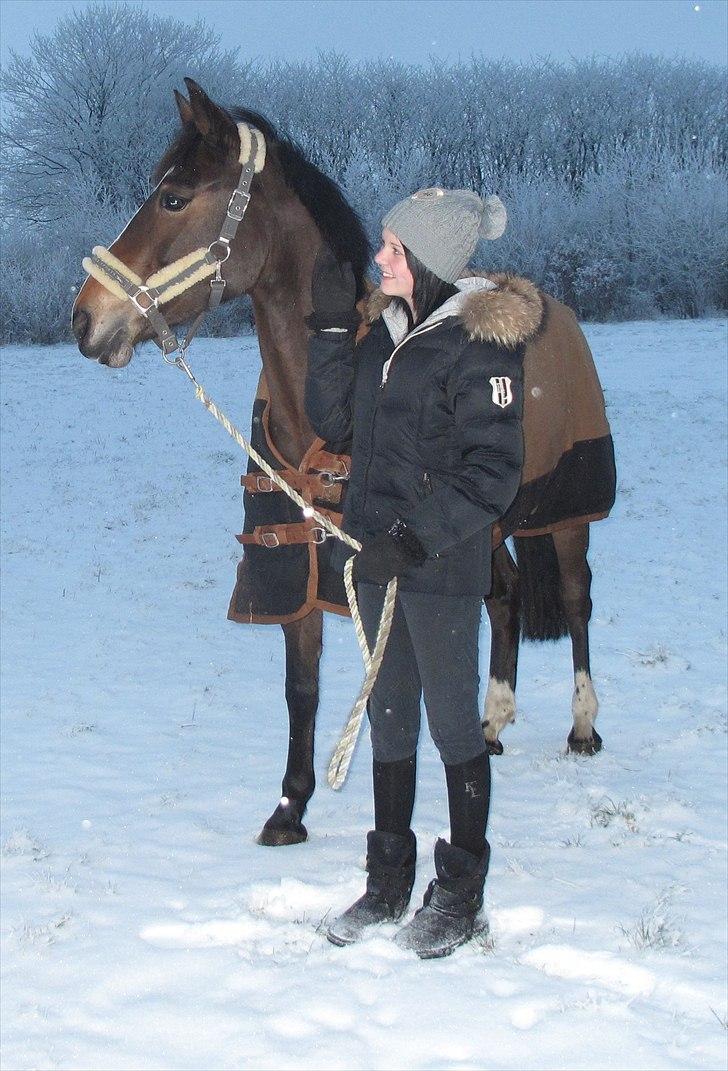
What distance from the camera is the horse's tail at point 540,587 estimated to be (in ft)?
14.7

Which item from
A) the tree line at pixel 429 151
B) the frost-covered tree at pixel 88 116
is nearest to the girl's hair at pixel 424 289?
the tree line at pixel 429 151

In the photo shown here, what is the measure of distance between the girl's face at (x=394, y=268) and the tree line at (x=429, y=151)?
1670cm

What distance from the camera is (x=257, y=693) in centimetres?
500

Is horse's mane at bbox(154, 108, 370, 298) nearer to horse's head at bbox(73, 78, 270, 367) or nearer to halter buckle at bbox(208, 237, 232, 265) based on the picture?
horse's head at bbox(73, 78, 270, 367)

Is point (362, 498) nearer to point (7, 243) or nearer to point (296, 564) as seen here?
point (296, 564)

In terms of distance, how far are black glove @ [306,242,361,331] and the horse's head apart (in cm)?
39

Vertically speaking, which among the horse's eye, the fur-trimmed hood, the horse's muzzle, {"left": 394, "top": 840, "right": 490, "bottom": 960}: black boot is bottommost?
{"left": 394, "top": 840, "right": 490, "bottom": 960}: black boot

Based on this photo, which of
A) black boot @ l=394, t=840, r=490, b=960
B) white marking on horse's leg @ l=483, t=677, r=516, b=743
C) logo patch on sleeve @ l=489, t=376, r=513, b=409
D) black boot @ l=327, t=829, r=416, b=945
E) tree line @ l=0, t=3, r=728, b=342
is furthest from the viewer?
tree line @ l=0, t=3, r=728, b=342

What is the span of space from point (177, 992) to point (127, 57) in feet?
81.6

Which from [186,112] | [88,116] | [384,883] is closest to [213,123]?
A: [186,112]

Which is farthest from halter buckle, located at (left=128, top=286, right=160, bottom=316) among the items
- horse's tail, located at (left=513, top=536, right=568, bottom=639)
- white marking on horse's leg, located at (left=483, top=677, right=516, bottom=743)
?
white marking on horse's leg, located at (left=483, top=677, right=516, bottom=743)

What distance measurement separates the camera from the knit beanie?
2333 millimetres

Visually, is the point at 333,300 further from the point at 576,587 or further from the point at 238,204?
the point at 576,587

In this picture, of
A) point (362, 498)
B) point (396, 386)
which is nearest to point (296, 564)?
point (362, 498)
